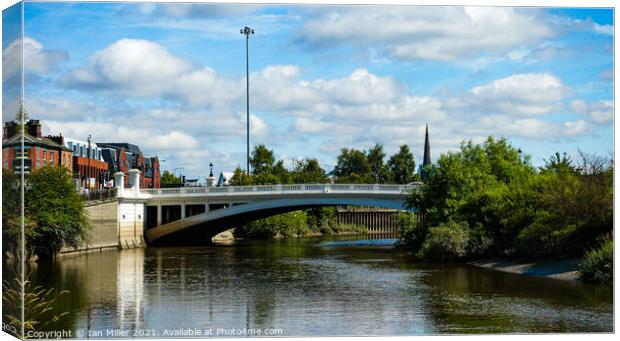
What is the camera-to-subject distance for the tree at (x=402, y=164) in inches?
4614

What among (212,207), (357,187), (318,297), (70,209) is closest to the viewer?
(318,297)

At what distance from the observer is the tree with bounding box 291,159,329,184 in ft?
308

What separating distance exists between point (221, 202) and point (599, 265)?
38099 millimetres

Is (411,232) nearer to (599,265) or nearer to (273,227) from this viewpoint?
(599,265)

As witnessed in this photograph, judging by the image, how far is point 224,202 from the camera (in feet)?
215

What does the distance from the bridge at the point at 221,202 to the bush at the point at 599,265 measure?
28.9 metres

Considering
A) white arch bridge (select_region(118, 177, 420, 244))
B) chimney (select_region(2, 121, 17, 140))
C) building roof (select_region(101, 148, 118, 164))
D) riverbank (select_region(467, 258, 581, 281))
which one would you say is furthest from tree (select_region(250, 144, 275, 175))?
chimney (select_region(2, 121, 17, 140))

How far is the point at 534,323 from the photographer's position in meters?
23.8

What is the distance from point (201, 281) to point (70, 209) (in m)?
14.3

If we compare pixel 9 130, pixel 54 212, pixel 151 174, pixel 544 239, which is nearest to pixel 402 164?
pixel 151 174

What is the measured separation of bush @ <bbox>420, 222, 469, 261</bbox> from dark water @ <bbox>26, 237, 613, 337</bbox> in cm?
148

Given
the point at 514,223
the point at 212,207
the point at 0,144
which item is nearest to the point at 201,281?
the point at 514,223

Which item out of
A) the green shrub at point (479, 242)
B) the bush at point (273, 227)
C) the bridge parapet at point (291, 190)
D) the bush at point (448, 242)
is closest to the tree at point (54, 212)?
the bridge parapet at point (291, 190)

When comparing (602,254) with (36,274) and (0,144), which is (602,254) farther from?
(36,274)
